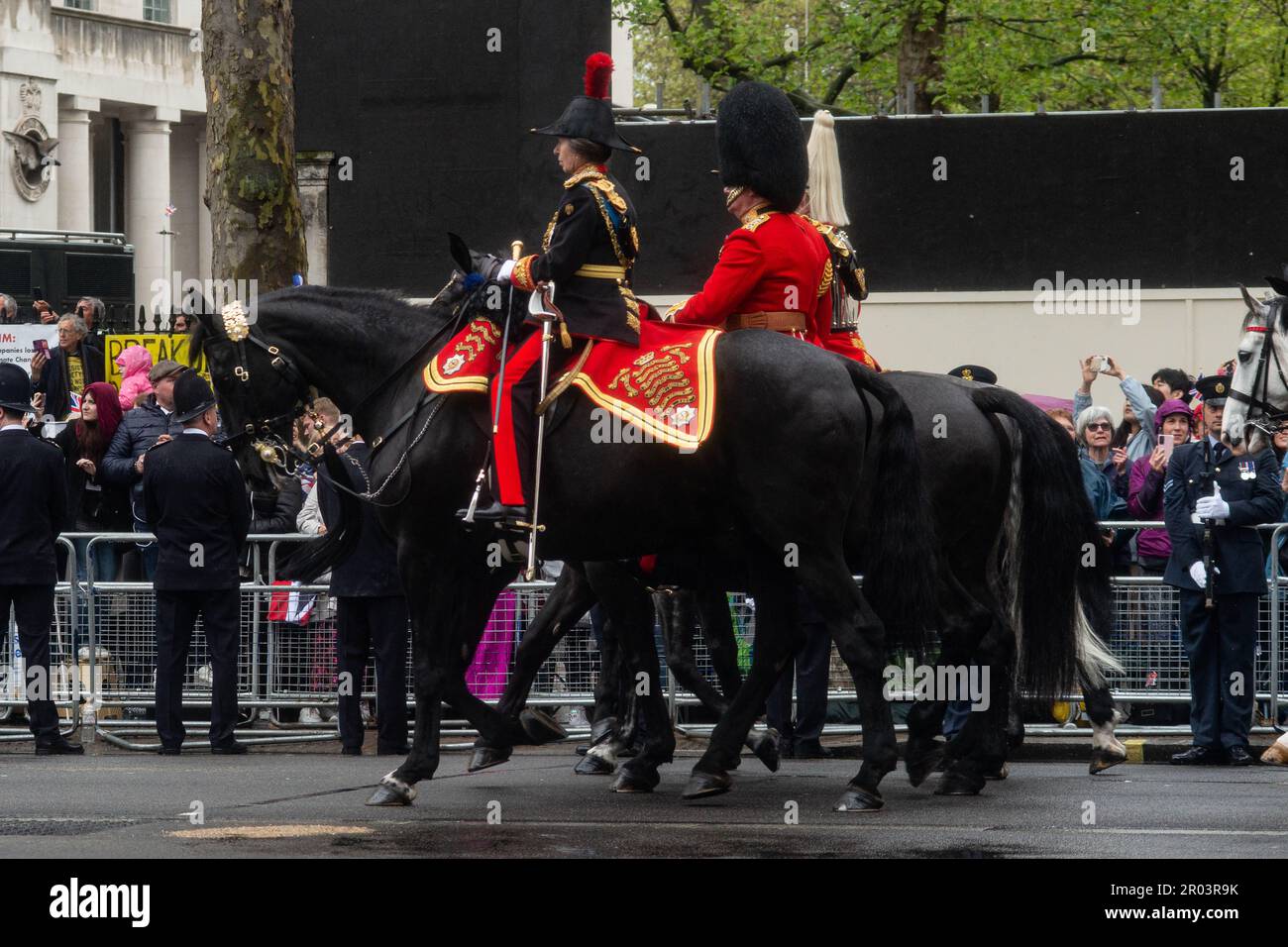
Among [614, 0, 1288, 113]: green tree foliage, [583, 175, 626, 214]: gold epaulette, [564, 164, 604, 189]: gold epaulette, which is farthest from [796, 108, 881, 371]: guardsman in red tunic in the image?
[614, 0, 1288, 113]: green tree foliage

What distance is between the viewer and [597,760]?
39.0 ft

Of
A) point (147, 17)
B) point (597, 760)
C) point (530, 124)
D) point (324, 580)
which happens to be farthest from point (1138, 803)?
point (147, 17)

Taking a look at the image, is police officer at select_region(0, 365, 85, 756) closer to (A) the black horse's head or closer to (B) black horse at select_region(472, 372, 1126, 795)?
(A) the black horse's head

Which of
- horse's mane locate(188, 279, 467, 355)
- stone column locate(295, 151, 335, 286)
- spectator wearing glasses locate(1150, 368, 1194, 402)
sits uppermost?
stone column locate(295, 151, 335, 286)

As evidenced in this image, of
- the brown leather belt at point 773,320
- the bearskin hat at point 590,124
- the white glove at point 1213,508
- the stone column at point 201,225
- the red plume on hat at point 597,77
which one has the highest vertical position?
the stone column at point 201,225

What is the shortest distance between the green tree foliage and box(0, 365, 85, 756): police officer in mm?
19674

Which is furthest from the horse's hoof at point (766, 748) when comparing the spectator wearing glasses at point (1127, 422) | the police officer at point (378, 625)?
the spectator wearing glasses at point (1127, 422)

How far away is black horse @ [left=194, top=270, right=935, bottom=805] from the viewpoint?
959cm

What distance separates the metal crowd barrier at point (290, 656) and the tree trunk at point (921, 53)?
19210mm

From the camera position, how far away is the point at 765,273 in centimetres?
1025

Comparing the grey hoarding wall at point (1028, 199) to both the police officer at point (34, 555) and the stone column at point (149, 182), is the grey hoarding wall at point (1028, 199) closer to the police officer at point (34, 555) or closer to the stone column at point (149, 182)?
the police officer at point (34, 555)

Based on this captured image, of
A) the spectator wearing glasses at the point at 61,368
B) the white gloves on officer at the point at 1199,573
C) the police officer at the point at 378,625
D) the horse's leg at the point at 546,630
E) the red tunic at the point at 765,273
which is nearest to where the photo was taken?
the red tunic at the point at 765,273

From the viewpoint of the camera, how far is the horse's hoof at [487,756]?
10.7 metres

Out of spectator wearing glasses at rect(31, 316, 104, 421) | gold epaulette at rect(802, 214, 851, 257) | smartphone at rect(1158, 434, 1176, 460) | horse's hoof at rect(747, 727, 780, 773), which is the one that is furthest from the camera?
spectator wearing glasses at rect(31, 316, 104, 421)
